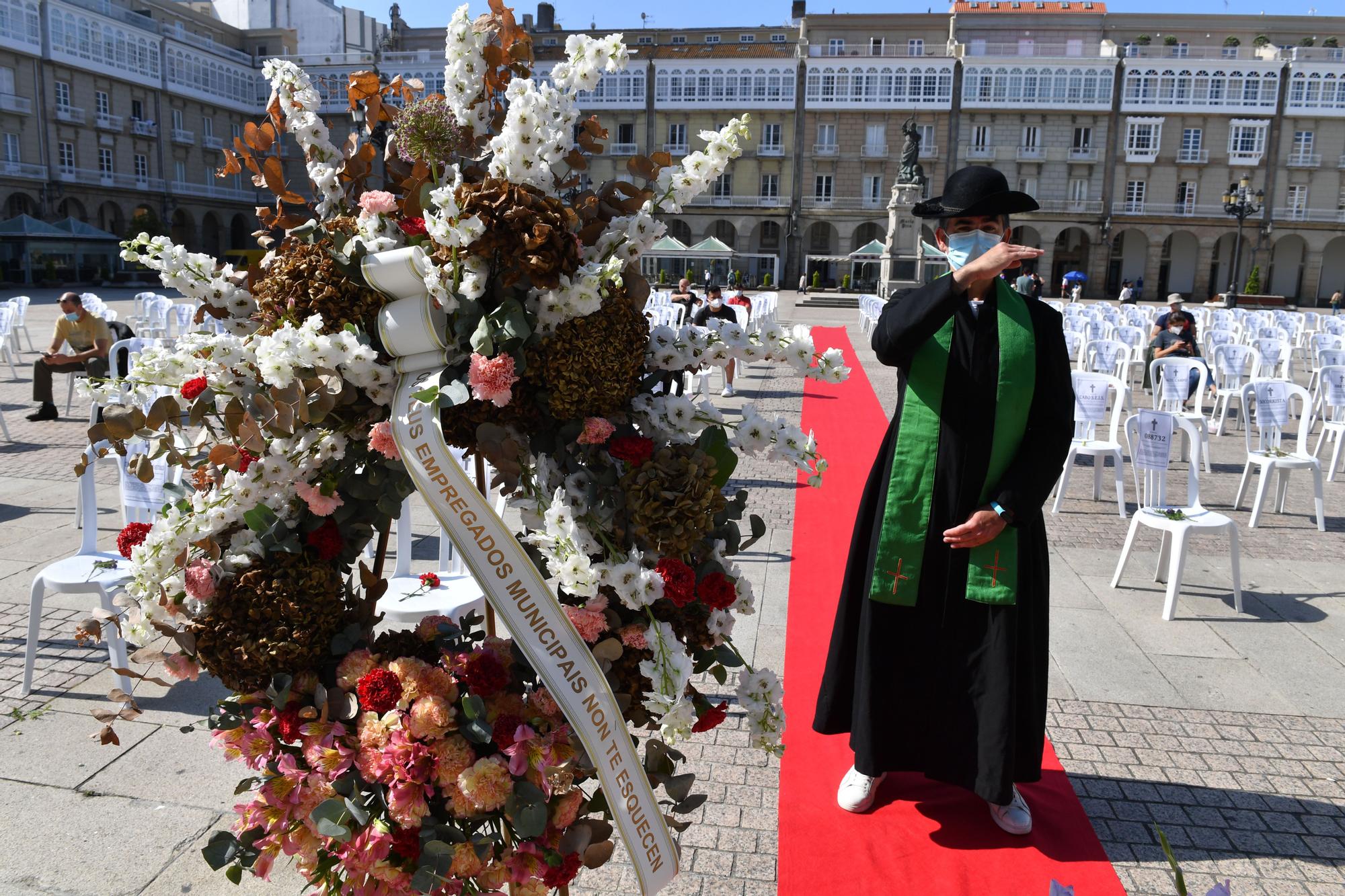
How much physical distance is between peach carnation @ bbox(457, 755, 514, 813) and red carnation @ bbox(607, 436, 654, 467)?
0.59 m

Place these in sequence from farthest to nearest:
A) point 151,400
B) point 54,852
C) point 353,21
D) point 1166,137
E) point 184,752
Result: point 353,21 → point 1166,137 → point 184,752 → point 54,852 → point 151,400

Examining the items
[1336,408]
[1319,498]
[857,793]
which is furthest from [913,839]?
[1336,408]

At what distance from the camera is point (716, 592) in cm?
184

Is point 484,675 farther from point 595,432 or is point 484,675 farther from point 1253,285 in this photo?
point 1253,285

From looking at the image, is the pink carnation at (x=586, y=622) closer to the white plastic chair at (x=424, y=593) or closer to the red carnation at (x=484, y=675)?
the red carnation at (x=484, y=675)

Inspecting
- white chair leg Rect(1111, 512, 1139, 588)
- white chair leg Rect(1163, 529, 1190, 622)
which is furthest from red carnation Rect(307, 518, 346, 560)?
white chair leg Rect(1111, 512, 1139, 588)

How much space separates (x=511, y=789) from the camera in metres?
1.75

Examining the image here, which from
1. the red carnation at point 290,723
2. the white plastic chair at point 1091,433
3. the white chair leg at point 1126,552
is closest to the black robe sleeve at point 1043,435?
the red carnation at point 290,723

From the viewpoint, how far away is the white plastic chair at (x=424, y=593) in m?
Answer: 3.83

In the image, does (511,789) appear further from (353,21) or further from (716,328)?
(353,21)

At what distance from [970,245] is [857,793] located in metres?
1.77

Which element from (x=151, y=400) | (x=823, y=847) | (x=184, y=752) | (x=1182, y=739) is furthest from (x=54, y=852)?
(x=1182, y=739)

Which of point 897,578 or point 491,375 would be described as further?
point 897,578

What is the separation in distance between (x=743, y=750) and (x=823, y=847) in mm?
689
